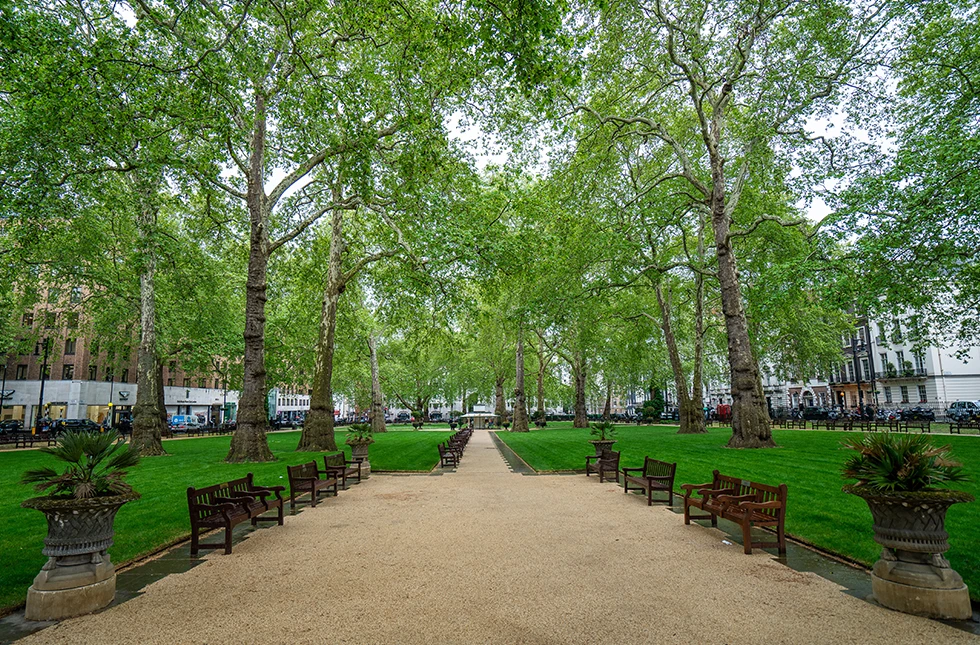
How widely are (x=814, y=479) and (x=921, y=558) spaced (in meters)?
7.57

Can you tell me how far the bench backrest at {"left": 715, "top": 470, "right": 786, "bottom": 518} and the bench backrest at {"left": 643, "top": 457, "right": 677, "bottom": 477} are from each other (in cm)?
179

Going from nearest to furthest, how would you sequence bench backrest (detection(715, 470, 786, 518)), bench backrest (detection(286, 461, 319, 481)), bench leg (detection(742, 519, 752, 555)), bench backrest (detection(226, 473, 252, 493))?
bench leg (detection(742, 519, 752, 555)) → bench backrest (detection(715, 470, 786, 518)) → bench backrest (detection(226, 473, 252, 493)) → bench backrest (detection(286, 461, 319, 481))

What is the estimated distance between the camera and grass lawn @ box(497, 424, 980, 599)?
20.7 feet

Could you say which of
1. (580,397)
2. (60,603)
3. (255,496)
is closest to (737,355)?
(255,496)

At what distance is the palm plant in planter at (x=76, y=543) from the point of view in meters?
4.57

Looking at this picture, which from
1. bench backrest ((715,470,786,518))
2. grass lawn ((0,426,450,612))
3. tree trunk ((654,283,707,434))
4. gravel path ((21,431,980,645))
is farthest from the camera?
tree trunk ((654,283,707,434))

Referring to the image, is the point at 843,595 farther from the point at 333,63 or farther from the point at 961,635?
the point at 333,63

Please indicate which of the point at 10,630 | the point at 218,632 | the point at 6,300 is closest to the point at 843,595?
the point at 218,632

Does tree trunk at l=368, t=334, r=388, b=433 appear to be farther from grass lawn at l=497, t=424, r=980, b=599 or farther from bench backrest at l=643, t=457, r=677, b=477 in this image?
bench backrest at l=643, t=457, r=677, b=477

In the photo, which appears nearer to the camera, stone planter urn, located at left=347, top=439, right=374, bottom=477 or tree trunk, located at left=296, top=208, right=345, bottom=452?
stone planter urn, located at left=347, top=439, right=374, bottom=477

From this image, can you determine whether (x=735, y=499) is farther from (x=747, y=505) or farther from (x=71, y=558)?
(x=71, y=558)

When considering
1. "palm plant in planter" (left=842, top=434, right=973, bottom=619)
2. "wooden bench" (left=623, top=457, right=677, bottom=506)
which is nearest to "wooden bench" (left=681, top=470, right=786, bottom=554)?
"wooden bench" (left=623, top=457, right=677, bottom=506)

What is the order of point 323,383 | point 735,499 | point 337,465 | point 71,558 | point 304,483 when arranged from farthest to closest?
point 323,383 → point 337,465 → point 304,483 → point 735,499 → point 71,558

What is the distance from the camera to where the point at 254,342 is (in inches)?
668
